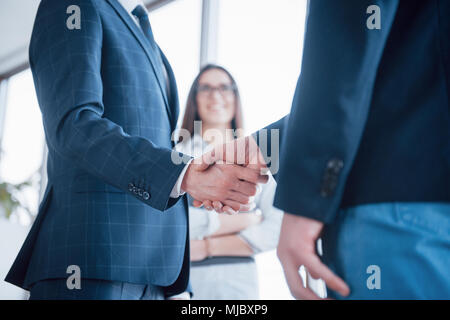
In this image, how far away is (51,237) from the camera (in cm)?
108

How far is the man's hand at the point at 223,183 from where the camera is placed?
110cm

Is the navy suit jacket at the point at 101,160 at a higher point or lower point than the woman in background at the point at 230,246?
higher

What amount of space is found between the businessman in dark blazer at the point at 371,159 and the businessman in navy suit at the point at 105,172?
0.45 metres

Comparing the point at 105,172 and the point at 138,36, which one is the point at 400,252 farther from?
the point at 138,36

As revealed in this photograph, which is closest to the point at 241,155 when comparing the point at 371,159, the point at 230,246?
the point at 371,159

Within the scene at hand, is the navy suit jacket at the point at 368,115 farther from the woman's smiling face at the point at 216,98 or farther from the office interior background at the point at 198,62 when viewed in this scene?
the woman's smiling face at the point at 216,98

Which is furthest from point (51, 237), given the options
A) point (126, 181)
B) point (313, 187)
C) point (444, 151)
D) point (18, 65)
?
point (18, 65)

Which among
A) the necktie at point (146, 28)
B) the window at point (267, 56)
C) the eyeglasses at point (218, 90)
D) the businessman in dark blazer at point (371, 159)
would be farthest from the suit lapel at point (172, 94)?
the window at point (267, 56)

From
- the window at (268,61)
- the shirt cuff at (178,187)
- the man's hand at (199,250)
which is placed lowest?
the man's hand at (199,250)

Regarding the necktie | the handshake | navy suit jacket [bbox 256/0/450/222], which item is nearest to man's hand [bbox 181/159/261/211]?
the handshake

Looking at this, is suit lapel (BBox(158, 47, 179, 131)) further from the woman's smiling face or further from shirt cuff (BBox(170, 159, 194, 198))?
the woman's smiling face

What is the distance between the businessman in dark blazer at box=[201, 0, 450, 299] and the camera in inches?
22.5

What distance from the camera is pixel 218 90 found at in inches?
94.0

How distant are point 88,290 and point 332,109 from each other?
72cm
